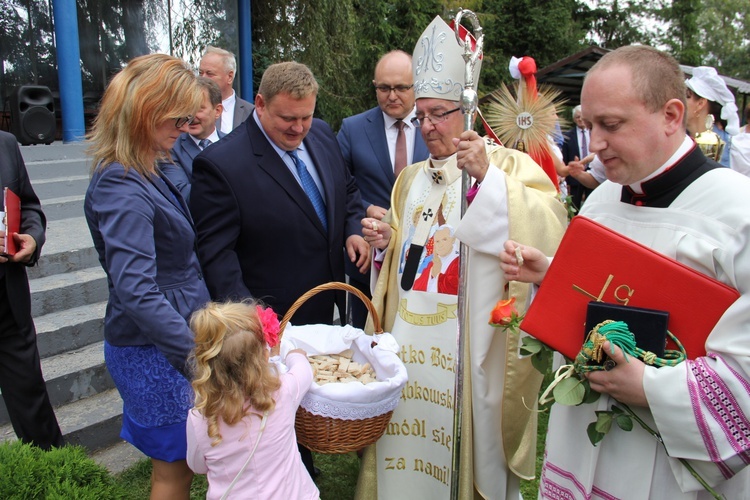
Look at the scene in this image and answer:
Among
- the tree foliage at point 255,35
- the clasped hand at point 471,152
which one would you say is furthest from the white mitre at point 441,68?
the tree foliage at point 255,35

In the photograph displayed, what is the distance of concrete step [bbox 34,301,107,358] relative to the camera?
427cm

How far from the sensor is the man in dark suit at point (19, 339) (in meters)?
3.11

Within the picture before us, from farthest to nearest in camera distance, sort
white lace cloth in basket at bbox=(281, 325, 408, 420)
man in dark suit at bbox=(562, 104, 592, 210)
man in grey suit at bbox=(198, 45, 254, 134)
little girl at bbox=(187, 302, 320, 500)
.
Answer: man in dark suit at bbox=(562, 104, 592, 210)
man in grey suit at bbox=(198, 45, 254, 134)
white lace cloth in basket at bbox=(281, 325, 408, 420)
little girl at bbox=(187, 302, 320, 500)

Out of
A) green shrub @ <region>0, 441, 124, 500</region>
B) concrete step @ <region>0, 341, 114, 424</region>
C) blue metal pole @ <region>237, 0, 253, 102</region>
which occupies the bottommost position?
concrete step @ <region>0, 341, 114, 424</region>

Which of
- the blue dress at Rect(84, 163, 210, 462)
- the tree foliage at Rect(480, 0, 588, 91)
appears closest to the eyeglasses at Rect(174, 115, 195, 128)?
the blue dress at Rect(84, 163, 210, 462)

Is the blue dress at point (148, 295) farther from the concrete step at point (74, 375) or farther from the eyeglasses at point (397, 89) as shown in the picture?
Answer: the eyeglasses at point (397, 89)

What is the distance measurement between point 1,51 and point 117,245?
8762 mm

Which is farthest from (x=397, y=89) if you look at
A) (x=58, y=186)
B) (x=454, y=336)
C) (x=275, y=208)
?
(x=58, y=186)

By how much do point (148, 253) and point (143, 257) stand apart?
0.09 ft

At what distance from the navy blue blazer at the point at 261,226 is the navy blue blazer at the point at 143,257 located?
42cm

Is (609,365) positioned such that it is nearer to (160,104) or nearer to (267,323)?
(267,323)

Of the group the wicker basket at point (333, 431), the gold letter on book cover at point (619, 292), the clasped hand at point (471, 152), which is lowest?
the wicker basket at point (333, 431)

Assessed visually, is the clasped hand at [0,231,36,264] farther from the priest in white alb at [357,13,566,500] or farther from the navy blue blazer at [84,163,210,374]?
the priest in white alb at [357,13,566,500]

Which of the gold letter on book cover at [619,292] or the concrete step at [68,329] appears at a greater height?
the gold letter on book cover at [619,292]
